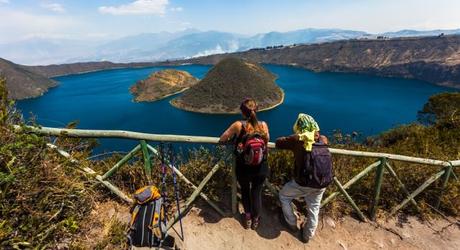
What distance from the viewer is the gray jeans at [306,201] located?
171 inches

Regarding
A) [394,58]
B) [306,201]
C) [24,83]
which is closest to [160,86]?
[24,83]

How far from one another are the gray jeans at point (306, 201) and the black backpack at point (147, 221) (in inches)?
73.9

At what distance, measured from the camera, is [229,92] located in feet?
335

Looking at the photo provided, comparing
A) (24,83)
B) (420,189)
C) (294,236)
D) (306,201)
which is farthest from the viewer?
(24,83)

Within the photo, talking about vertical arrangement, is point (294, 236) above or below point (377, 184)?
below

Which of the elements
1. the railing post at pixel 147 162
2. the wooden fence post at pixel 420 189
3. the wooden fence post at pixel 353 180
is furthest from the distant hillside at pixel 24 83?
the wooden fence post at pixel 420 189

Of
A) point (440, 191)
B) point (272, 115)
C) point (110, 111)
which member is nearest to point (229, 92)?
point (272, 115)

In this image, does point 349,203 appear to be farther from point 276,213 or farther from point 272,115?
point 272,115

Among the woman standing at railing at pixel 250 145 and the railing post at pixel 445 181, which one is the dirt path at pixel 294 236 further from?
the woman standing at railing at pixel 250 145

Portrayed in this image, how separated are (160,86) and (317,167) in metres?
123

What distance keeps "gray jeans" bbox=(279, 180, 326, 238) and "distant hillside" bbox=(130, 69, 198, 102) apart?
11046 centimetres

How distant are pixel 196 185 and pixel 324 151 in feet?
7.49

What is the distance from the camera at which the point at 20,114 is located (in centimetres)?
427

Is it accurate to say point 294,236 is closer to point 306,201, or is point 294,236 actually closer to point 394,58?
point 306,201
